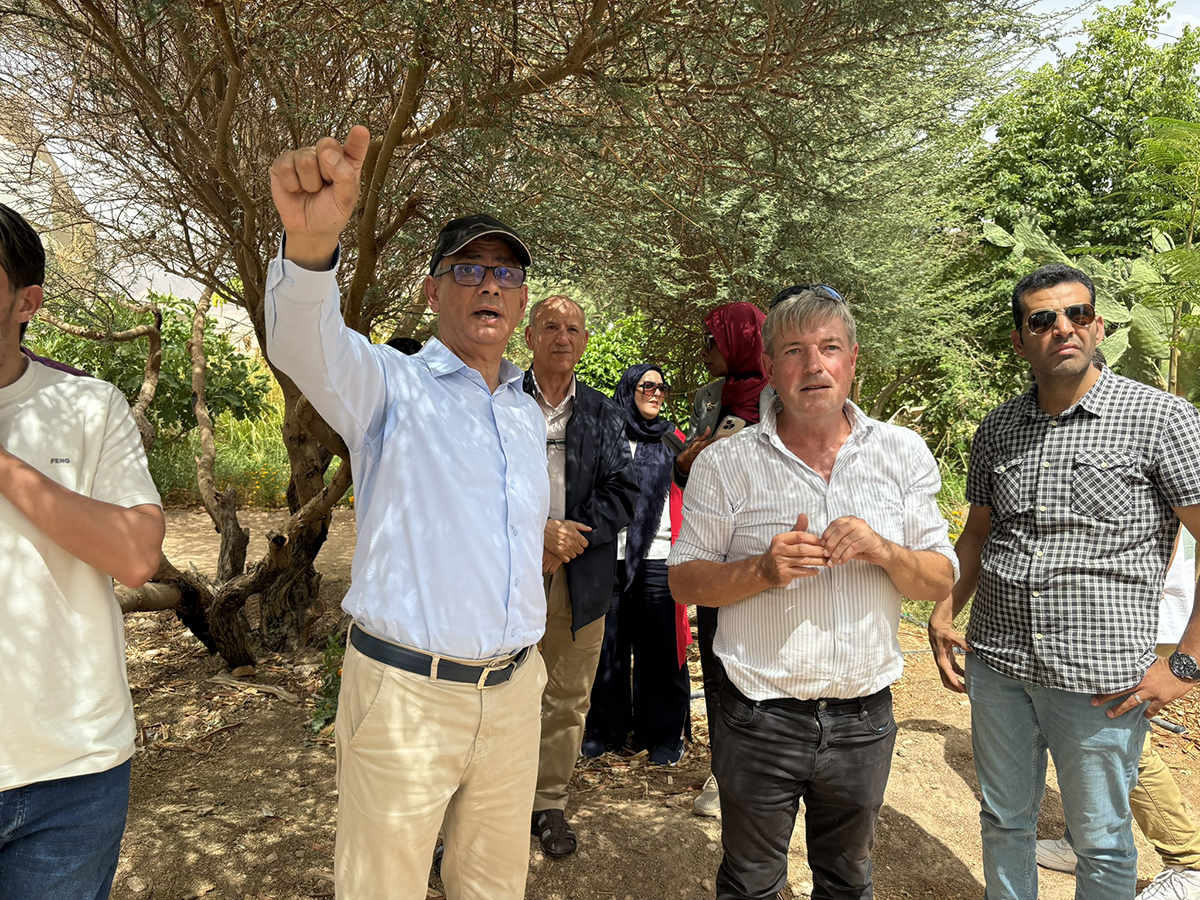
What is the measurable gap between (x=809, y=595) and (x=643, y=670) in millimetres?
2517

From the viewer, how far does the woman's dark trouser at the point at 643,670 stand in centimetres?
458

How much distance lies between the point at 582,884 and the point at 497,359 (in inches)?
89.2

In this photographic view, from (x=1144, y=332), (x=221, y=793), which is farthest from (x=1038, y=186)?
(x=221, y=793)

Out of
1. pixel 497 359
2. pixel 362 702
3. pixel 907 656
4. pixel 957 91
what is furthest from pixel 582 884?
pixel 957 91

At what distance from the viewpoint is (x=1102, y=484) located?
2588 millimetres

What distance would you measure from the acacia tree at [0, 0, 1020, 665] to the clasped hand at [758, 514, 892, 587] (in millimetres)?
1945

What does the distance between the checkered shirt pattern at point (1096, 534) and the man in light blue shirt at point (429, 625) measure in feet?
5.13

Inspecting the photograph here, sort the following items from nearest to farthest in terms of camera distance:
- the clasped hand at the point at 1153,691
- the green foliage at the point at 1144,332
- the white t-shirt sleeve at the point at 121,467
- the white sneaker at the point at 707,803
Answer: the white t-shirt sleeve at the point at 121,467 → the clasped hand at the point at 1153,691 → the white sneaker at the point at 707,803 → the green foliage at the point at 1144,332

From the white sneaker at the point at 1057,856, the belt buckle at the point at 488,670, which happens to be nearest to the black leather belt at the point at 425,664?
the belt buckle at the point at 488,670

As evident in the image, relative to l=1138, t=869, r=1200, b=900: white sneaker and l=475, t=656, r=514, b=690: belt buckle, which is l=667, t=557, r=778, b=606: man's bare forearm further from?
l=1138, t=869, r=1200, b=900: white sneaker

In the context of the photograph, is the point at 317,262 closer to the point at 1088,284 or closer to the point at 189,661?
the point at 1088,284

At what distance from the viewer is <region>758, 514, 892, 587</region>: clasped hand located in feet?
6.97

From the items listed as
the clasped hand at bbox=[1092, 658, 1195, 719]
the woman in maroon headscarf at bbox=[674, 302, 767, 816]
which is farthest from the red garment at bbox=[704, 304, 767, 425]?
the clasped hand at bbox=[1092, 658, 1195, 719]

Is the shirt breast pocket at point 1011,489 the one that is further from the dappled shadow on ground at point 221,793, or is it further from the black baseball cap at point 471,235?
the dappled shadow on ground at point 221,793
